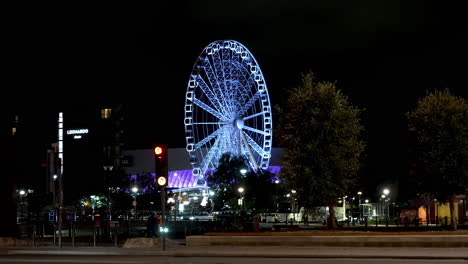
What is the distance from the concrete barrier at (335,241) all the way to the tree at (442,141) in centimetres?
1336

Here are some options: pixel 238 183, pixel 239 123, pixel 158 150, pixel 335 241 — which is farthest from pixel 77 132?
pixel 335 241

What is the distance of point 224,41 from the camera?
74938 millimetres

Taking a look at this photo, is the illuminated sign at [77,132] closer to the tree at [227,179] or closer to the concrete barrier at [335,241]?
the tree at [227,179]

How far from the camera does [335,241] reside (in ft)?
94.7

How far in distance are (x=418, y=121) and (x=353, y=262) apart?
20918 mm

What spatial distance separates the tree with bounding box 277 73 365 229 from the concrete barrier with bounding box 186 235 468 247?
26.8 feet

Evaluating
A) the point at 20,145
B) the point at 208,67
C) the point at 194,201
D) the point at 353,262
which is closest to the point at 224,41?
the point at 208,67

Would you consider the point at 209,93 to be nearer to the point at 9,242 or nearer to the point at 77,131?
the point at 9,242

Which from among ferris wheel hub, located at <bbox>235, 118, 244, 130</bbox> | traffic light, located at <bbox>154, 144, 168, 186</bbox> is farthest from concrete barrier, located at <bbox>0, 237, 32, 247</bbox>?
ferris wheel hub, located at <bbox>235, 118, 244, 130</bbox>

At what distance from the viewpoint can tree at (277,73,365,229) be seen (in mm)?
37750

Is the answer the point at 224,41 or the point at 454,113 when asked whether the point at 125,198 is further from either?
the point at 454,113

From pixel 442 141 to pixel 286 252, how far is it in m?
17.3

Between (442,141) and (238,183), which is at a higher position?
(442,141)

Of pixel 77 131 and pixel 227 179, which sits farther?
pixel 77 131
